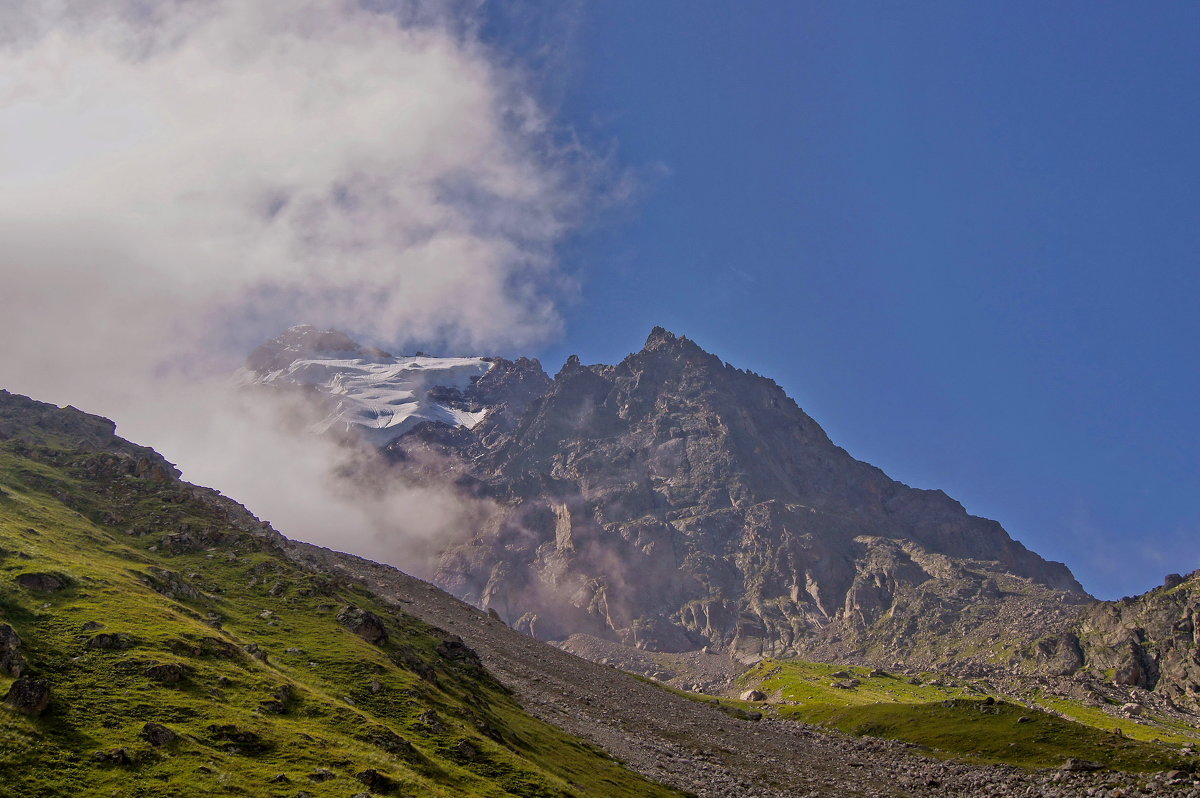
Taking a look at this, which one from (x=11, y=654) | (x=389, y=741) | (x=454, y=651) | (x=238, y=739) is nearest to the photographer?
A: (x=11, y=654)

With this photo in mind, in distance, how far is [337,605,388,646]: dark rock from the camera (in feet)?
351

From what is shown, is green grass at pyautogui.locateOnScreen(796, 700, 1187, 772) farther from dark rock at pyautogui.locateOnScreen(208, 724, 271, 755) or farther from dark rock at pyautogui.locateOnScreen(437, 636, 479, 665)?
dark rock at pyautogui.locateOnScreen(208, 724, 271, 755)

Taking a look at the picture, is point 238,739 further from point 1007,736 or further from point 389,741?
point 1007,736

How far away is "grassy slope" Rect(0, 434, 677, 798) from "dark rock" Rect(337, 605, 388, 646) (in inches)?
65.1

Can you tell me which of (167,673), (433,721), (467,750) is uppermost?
(167,673)

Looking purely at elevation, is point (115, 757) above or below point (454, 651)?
below

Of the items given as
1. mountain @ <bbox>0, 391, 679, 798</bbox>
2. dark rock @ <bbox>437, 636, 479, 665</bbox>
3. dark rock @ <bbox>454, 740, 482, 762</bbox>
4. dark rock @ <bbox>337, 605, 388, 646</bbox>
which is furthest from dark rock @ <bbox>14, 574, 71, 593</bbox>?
dark rock @ <bbox>437, 636, 479, 665</bbox>

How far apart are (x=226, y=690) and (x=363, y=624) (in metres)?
43.7

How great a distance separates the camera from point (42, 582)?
245 ft

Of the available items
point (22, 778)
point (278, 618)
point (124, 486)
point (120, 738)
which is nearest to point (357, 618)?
point (278, 618)

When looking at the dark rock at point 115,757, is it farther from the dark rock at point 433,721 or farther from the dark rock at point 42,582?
the dark rock at point 42,582

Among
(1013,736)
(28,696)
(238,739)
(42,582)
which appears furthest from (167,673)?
(1013,736)

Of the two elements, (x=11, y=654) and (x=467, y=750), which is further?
(x=467, y=750)

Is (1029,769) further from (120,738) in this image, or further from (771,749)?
(120,738)
